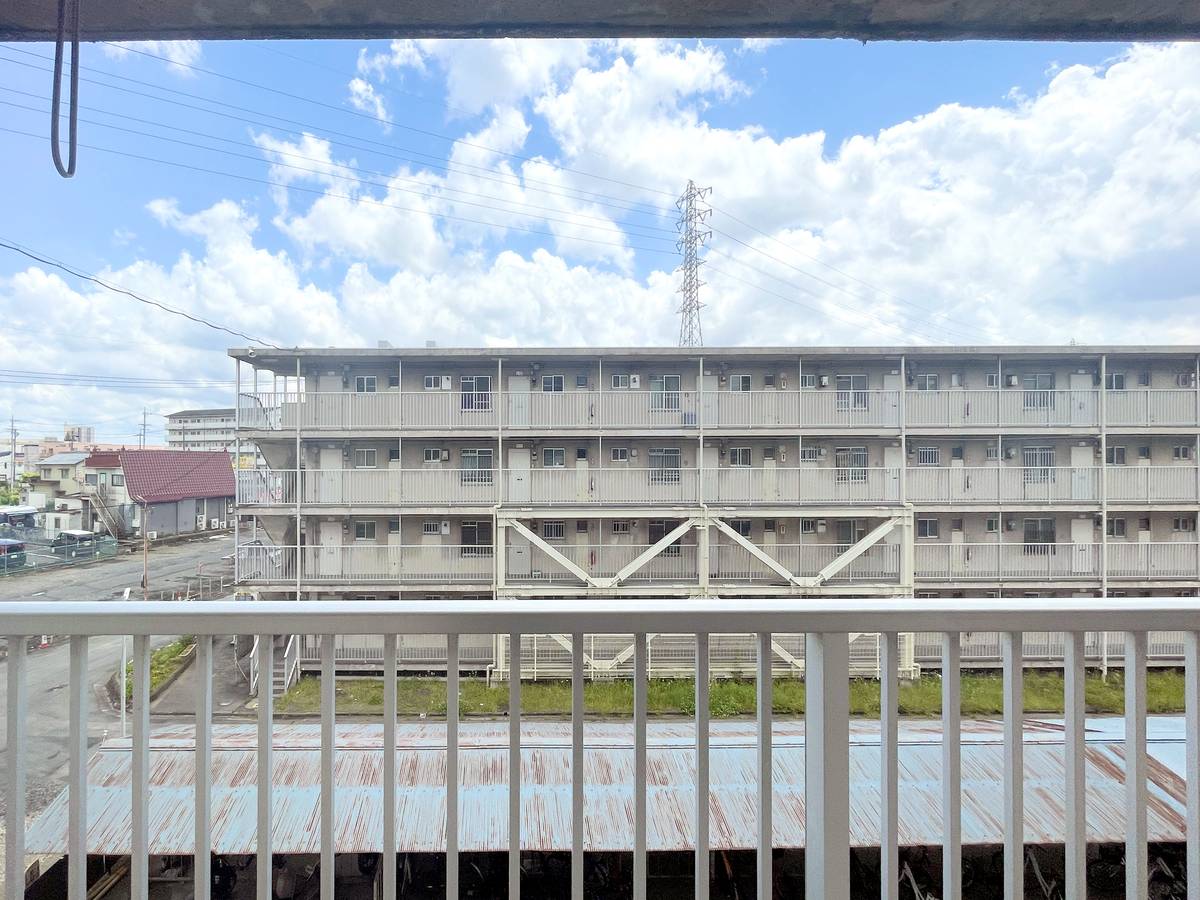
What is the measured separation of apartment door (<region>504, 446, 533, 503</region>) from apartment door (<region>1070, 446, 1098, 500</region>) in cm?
127

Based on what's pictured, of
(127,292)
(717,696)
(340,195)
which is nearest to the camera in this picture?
(717,696)

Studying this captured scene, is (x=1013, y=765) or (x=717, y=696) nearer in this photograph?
(x=1013, y=765)

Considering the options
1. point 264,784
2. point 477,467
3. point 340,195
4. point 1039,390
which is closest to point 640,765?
point 264,784

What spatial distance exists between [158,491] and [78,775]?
680 millimetres

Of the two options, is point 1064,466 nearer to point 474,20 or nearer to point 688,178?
point 688,178

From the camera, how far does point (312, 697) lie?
906 millimetres

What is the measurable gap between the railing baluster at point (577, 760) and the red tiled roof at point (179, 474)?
0.95 metres

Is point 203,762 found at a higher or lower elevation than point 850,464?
lower

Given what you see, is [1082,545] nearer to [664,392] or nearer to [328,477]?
[664,392]

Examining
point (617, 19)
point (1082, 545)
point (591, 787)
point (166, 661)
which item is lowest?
point (591, 787)

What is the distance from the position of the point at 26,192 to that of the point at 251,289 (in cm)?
43

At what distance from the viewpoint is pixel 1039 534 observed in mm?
1270

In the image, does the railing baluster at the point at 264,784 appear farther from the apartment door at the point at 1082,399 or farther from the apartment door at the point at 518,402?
the apartment door at the point at 1082,399

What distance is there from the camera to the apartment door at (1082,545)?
123cm
